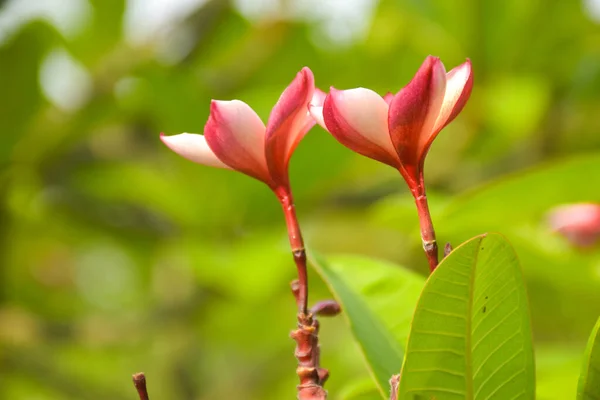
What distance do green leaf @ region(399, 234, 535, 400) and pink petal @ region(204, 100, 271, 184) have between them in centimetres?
11

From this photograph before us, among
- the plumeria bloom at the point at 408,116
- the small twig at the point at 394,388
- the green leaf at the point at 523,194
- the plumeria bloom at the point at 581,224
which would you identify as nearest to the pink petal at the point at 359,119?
the plumeria bloom at the point at 408,116

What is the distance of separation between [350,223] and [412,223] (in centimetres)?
86

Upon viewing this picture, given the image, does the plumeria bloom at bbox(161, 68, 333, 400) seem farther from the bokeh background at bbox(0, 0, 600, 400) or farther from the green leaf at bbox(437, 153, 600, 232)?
the bokeh background at bbox(0, 0, 600, 400)

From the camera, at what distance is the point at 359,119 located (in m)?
0.38

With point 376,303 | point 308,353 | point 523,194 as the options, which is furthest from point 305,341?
point 523,194

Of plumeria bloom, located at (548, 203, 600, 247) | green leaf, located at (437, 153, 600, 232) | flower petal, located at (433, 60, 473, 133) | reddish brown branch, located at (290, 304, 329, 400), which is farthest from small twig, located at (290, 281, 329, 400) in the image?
plumeria bloom, located at (548, 203, 600, 247)

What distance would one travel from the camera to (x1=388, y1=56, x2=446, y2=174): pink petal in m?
0.37

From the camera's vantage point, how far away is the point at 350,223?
72.6 inches

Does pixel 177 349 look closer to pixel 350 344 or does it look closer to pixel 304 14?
pixel 350 344

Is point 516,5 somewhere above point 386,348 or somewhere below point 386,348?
above

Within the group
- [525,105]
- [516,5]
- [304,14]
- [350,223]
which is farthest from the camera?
[350,223]

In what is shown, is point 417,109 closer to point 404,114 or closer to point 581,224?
point 404,114

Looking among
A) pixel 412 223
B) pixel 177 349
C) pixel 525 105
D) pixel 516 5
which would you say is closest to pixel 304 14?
pixel 516 5

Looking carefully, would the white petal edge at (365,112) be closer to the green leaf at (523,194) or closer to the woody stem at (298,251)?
the woody stem at (298,251)
